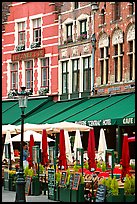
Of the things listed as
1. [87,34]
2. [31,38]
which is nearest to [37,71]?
[31,38]

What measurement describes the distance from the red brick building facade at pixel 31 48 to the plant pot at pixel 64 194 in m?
20.4

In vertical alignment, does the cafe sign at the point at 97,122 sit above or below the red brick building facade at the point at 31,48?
below

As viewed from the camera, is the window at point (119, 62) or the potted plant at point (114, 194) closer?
the potted plant at point (114, 194)

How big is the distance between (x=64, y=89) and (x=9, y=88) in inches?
225

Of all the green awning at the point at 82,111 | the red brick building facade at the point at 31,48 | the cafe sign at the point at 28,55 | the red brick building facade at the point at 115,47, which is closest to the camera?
the green awning at the point at 82,111

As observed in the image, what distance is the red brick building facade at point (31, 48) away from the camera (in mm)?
42594

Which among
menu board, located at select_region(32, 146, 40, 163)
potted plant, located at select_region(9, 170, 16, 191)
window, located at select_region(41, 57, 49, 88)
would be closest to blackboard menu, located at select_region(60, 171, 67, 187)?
menu board, located at select_region(32, 146, 40, 163)

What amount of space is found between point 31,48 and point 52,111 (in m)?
5.54

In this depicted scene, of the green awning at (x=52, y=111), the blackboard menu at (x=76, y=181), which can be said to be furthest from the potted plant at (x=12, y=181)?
the green awning at (x=52, y=111)

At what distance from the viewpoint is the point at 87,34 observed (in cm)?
3934

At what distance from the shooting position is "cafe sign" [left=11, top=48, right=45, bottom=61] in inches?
1700

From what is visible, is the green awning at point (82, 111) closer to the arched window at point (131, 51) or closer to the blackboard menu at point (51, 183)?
the arched window at point (131, 51)

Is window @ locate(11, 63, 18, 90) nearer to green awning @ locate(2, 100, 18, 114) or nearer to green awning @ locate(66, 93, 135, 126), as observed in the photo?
green awning @ locate(2, 100, 18, 114)

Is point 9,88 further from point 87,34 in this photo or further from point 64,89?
point 87,34
